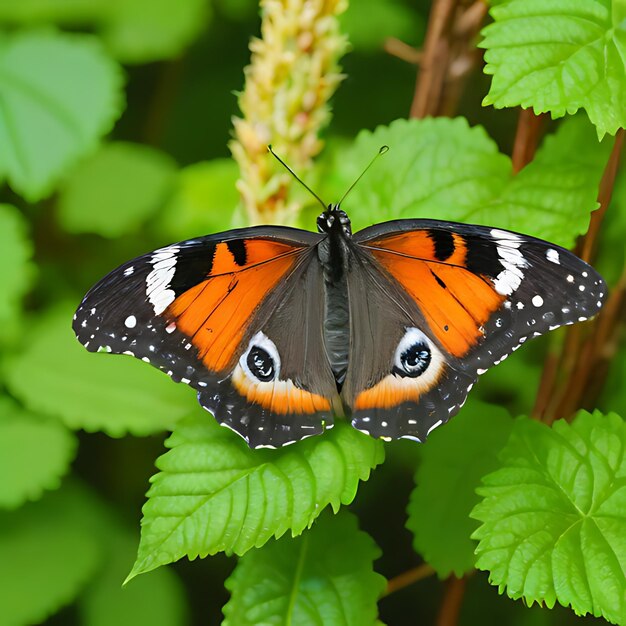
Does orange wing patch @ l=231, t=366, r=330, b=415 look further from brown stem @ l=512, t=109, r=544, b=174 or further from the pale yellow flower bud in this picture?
brown stem @ l=512, t=109, r=544, b=174

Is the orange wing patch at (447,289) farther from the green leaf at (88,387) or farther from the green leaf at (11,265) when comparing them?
the green leaf at (11,265)

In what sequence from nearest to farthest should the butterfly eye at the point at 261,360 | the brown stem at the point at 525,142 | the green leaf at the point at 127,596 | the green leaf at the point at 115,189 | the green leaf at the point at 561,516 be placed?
the green leaf at the point at 561,516, the butterfly eye at the point at 261,360, the brown stem at the point at 525,142, the green leaf at the point at 127,596, the green leaf at the point at 115,189

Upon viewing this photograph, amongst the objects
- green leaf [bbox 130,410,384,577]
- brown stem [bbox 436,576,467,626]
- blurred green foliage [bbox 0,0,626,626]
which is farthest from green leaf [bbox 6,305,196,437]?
brown stem [bbox 436,576,467,626]

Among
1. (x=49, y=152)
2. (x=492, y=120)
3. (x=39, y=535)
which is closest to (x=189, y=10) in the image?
(x=49, y=152)

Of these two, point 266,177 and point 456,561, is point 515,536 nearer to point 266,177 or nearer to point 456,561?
point 456,561

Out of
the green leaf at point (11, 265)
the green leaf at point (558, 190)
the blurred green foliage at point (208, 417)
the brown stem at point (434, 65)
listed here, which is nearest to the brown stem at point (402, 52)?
the brown stem at point (434, 65)

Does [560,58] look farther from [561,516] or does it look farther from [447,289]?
[561,516]

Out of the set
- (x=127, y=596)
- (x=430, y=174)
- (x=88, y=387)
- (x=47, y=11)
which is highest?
(x=47, y=11)

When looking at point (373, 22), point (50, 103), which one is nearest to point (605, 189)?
point (373, 22)
